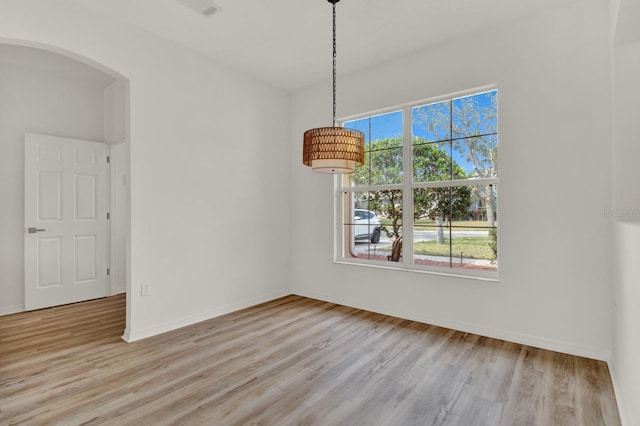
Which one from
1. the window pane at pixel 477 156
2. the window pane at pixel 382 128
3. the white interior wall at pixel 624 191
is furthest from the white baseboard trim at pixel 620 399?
the window pane at pixel 382 128

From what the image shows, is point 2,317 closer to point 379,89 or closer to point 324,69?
point 324,69

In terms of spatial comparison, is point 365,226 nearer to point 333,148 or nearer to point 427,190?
point 427,190

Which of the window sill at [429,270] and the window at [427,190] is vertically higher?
the window at [427,190]

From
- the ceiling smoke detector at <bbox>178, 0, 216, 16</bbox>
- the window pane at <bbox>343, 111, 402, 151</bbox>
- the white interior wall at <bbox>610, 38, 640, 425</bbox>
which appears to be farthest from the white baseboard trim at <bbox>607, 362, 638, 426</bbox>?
the ceiling smoke detector at <bbox>178, 0, 216, 16</bbox>

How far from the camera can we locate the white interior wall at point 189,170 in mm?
2992

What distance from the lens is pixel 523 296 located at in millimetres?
2979

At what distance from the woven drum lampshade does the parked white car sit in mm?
1857

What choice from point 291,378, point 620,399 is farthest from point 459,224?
point 291,378

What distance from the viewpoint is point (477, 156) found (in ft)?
10.9

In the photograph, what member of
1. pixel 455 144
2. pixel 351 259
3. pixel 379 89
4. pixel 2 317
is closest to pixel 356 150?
pixel 455 144

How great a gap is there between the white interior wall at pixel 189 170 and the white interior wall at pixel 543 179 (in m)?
1.95

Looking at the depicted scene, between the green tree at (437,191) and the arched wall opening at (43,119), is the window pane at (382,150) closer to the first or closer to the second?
the green tree at (437,191)

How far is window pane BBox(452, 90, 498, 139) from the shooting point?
325 cm

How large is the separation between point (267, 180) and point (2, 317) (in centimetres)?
343
